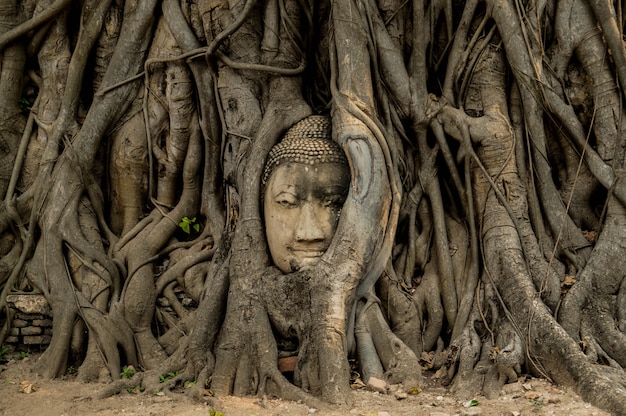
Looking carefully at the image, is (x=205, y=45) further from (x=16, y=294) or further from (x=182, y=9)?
(x=16, y=294)

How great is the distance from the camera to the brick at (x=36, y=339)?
489 centimetres

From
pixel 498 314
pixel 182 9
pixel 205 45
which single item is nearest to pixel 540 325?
pixel 498 314

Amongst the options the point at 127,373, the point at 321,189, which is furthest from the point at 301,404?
the point at 127,373

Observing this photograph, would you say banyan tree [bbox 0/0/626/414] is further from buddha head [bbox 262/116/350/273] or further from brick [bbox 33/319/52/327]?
brick [bbox 33/319/52/327]

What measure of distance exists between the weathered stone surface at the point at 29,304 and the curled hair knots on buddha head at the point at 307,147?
6.30 feet

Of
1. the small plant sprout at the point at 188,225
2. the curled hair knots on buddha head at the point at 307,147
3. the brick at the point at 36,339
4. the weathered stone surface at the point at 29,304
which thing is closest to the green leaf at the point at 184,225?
the small plant sprout at the point at 188,225

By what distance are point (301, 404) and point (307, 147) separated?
1.71 m

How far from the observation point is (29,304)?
16.1ft

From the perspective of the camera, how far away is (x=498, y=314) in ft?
14.1

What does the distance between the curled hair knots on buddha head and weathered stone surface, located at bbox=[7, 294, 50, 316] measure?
1.92 metres

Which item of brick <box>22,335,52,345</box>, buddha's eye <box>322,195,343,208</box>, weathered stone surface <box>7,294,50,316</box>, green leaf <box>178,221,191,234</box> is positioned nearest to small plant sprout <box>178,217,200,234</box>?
green leaf <box>178,221,191,234</box>

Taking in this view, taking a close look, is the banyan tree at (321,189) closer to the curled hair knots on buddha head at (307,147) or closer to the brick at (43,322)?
the curled hair knots on buddha head at (307,147)

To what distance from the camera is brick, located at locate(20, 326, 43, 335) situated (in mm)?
4898

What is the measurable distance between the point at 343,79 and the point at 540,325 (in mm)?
2110
